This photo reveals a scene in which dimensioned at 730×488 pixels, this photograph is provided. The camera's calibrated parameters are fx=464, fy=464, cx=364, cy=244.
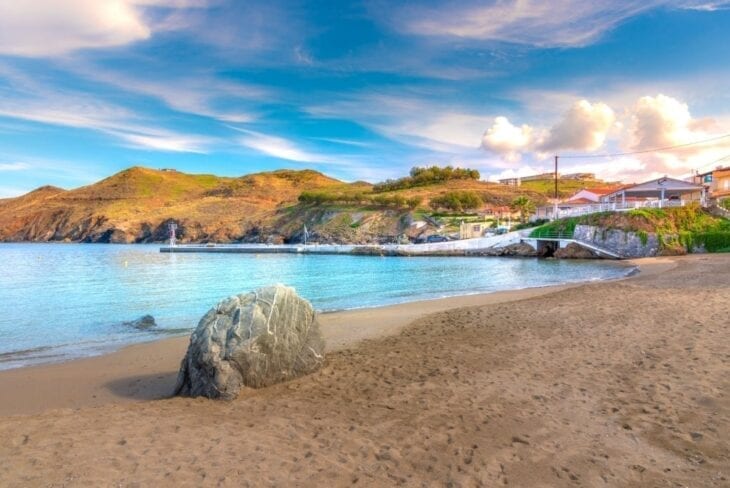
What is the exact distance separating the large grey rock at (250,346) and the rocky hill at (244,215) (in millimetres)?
84903

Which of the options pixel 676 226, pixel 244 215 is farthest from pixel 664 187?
pixel 244 215

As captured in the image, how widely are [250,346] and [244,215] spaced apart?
142890 millimetres

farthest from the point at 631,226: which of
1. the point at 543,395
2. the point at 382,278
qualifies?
the point at 543,395

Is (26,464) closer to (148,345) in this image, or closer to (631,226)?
(148,345)

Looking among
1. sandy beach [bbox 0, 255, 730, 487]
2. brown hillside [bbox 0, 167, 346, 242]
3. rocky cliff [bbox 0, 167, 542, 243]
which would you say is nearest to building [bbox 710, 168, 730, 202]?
rocky cliff [bbox 0, 167, 542, 243]

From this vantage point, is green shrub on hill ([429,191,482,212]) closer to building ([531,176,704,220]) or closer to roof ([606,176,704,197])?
building ([531,176,704,220])

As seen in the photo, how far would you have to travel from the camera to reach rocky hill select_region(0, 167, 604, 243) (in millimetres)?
108625

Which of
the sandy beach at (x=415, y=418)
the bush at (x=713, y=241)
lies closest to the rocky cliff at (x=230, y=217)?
the bush at (x=713, y=241)

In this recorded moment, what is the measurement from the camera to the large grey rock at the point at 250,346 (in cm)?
772

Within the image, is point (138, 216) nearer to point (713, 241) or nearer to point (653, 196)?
point (653, 196)

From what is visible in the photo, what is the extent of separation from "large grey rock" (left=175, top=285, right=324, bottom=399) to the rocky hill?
8490 centimetres

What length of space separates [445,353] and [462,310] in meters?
6.74

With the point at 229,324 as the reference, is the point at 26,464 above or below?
below

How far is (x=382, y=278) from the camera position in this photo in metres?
33.8
